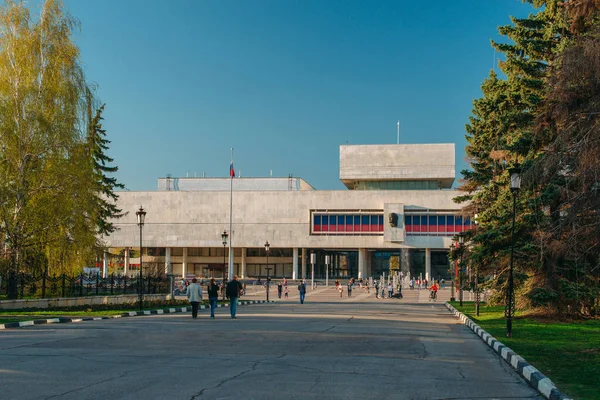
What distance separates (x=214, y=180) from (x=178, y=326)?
9354 cm

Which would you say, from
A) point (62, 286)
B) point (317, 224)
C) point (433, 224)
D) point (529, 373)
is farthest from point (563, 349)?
point (317, 224)

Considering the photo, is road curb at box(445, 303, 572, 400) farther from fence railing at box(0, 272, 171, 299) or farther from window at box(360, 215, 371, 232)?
window at box(360, 215, 371, 232)

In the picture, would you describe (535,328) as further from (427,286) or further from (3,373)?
(427,286)

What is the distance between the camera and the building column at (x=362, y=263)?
95.4 metres

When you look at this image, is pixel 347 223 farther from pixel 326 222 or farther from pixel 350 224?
pixel 326 222

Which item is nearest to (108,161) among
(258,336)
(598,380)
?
(258,336)

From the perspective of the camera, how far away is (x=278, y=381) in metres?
9.55

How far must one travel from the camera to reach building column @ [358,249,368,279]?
95.4m

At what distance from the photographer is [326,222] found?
95375 mm

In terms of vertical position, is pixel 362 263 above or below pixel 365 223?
below

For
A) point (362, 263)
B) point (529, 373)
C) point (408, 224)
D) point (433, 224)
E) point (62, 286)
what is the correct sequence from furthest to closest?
point (362, 263)
point (408, 224)
point (433, 224)
point (62, 286)
point (529, 373)

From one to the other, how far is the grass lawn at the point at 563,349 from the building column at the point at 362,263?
71416 mm

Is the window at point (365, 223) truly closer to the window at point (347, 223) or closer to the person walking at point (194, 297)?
the window at point (347, 223)

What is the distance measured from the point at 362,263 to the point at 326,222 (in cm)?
833
